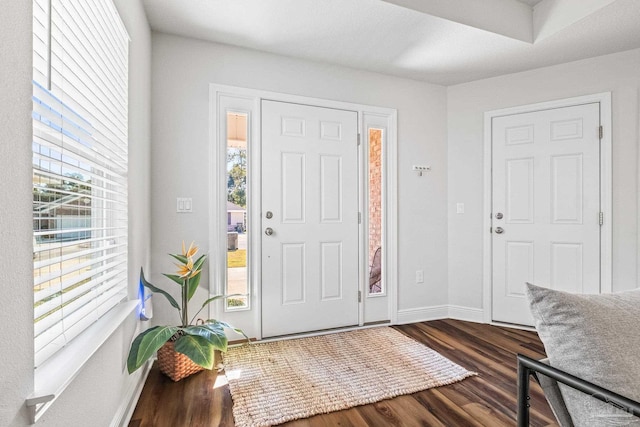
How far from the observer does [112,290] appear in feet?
4.91

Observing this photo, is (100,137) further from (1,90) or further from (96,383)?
(96,383)

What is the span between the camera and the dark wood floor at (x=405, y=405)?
1649mm

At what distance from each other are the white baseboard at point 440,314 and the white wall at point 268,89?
8 cm

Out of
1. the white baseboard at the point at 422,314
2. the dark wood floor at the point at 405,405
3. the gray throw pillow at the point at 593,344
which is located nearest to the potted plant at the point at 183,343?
the dark wood floor at the point at 405,405

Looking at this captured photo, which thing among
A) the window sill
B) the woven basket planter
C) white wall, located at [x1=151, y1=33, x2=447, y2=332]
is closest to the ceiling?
white wall, located at [x1=151, y1=33, x2=447, y2=332]

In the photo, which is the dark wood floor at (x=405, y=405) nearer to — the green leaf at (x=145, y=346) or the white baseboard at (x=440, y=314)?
the green leaf at (x=145, y=346)

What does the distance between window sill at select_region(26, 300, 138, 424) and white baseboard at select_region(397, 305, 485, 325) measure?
8.33ft

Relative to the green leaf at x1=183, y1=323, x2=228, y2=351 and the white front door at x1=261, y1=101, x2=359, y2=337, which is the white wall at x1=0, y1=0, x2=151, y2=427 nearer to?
the green leaf at x1=183, y1=323, x2=228, y2=351

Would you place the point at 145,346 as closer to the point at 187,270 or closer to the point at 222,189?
the point at 187,270

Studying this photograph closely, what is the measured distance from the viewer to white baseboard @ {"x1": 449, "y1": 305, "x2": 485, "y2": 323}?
10.5 ft

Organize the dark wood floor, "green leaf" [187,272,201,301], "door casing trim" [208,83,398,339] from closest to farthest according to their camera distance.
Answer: the dark wood floor → "green leaf" [187,272,201,301] → "door casing trim" [208,83,398,339]

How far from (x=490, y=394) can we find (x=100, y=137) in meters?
2.41

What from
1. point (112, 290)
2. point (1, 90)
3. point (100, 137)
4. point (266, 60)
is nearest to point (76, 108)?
point (100, 137)

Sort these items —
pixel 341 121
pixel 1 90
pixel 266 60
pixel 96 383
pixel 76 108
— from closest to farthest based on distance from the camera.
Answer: pixel 1 90 < pixel 76 108 < pixel 96 383 < pixel 266 60 < pixel 341 121
